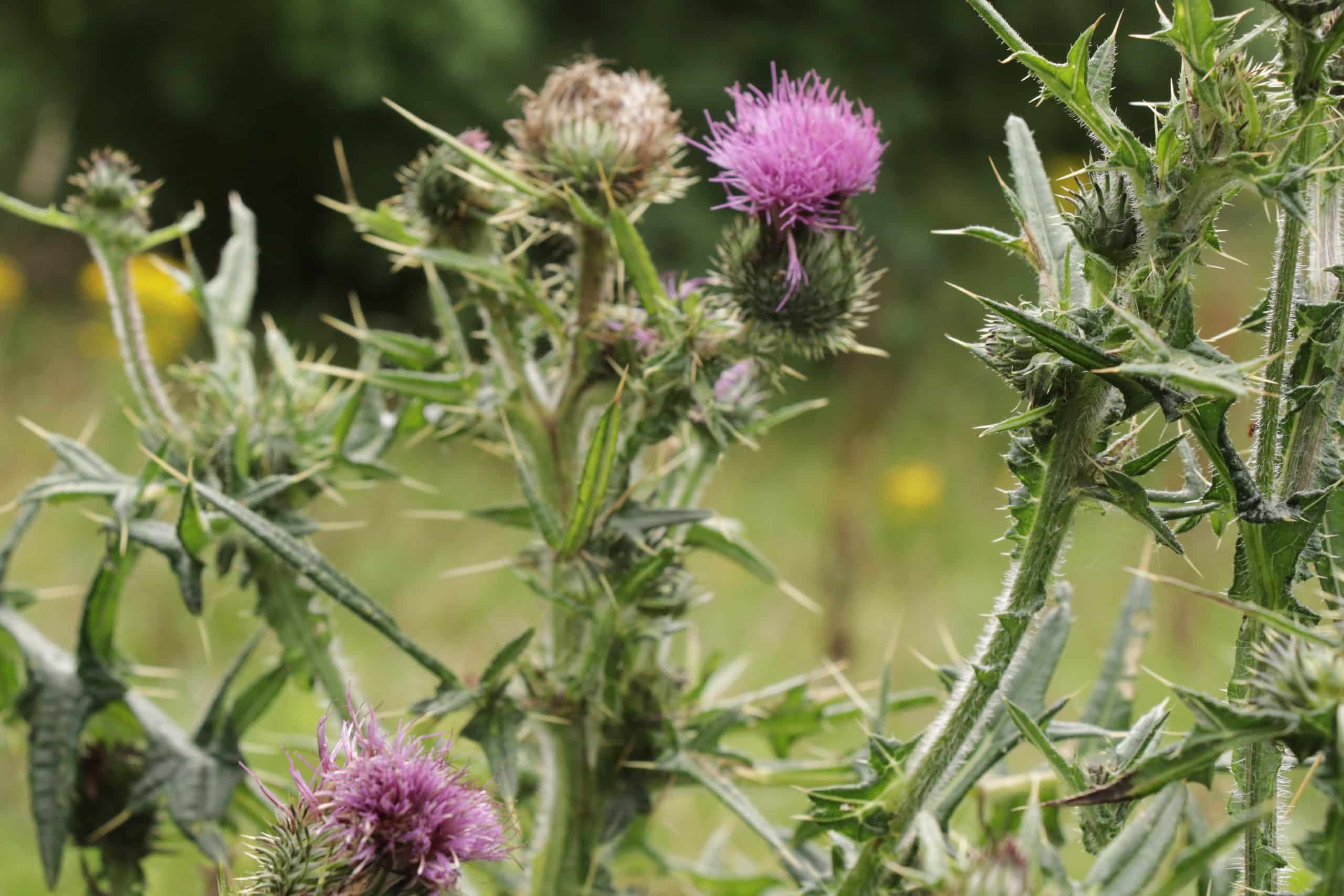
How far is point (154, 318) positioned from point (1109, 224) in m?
5.82

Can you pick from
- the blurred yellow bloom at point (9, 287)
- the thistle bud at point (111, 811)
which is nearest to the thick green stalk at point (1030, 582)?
the thistle bud at point (111, 811)

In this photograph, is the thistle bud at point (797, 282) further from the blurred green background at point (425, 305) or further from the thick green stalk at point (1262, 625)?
the blurred green background at point (425, 305)

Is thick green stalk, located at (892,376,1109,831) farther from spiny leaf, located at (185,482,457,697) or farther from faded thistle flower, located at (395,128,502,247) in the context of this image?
faded thistle flower, located at (395,128,502,247)

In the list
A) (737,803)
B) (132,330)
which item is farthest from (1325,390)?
(132,330)

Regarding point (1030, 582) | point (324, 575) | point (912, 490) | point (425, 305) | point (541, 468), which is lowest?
point (324, 575)

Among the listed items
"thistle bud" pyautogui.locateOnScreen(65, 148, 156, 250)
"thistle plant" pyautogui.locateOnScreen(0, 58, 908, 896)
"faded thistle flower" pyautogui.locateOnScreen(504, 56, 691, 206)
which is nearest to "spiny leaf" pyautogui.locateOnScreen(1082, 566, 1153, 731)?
"thistle plant" pyautogui.locateOnScreen(0, 58, 908, 896)

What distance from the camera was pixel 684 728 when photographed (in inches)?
69.7

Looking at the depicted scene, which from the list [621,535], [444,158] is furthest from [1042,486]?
[444,158]

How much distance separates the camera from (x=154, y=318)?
599 centimetres

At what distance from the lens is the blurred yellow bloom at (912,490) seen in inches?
210

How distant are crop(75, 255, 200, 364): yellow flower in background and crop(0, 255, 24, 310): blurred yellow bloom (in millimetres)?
367

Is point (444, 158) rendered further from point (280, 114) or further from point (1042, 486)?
point (280, 114)

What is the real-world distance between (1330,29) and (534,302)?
1034 mm

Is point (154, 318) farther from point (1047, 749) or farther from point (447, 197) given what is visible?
point (1047, 749)
